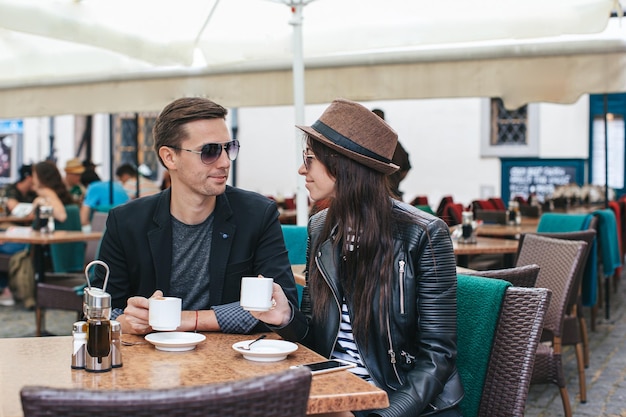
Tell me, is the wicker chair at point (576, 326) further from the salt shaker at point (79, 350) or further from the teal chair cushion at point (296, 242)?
the salt shaker at point (79, 350)

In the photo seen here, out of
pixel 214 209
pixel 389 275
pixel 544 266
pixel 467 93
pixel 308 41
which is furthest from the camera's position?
pixel 308 41

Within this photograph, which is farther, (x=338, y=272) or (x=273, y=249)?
(x=273, y=249)

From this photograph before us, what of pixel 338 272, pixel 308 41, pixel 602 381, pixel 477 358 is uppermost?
pixel 308 41

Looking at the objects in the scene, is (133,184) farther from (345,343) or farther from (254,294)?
(254,294)

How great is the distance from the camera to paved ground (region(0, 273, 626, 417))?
16.7 ft

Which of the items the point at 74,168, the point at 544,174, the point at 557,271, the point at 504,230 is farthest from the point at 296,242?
the point at 544,174

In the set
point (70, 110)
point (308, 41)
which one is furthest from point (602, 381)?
point (70, 110)

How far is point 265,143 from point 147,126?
3.27 meters

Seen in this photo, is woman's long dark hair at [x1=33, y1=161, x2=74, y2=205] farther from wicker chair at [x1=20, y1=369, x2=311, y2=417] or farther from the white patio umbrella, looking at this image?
wicker chair at [x1=20, y1=369, x2=311, y2=417]

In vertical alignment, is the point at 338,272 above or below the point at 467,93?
below

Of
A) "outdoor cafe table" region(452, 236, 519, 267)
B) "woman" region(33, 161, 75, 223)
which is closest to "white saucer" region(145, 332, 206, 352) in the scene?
"outdoor cafe table" region(452, 236, 519, 267)

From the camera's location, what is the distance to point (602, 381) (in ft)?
19.0

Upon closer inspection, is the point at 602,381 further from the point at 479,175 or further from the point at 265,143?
the point at 265,143

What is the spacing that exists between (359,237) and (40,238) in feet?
15.9
